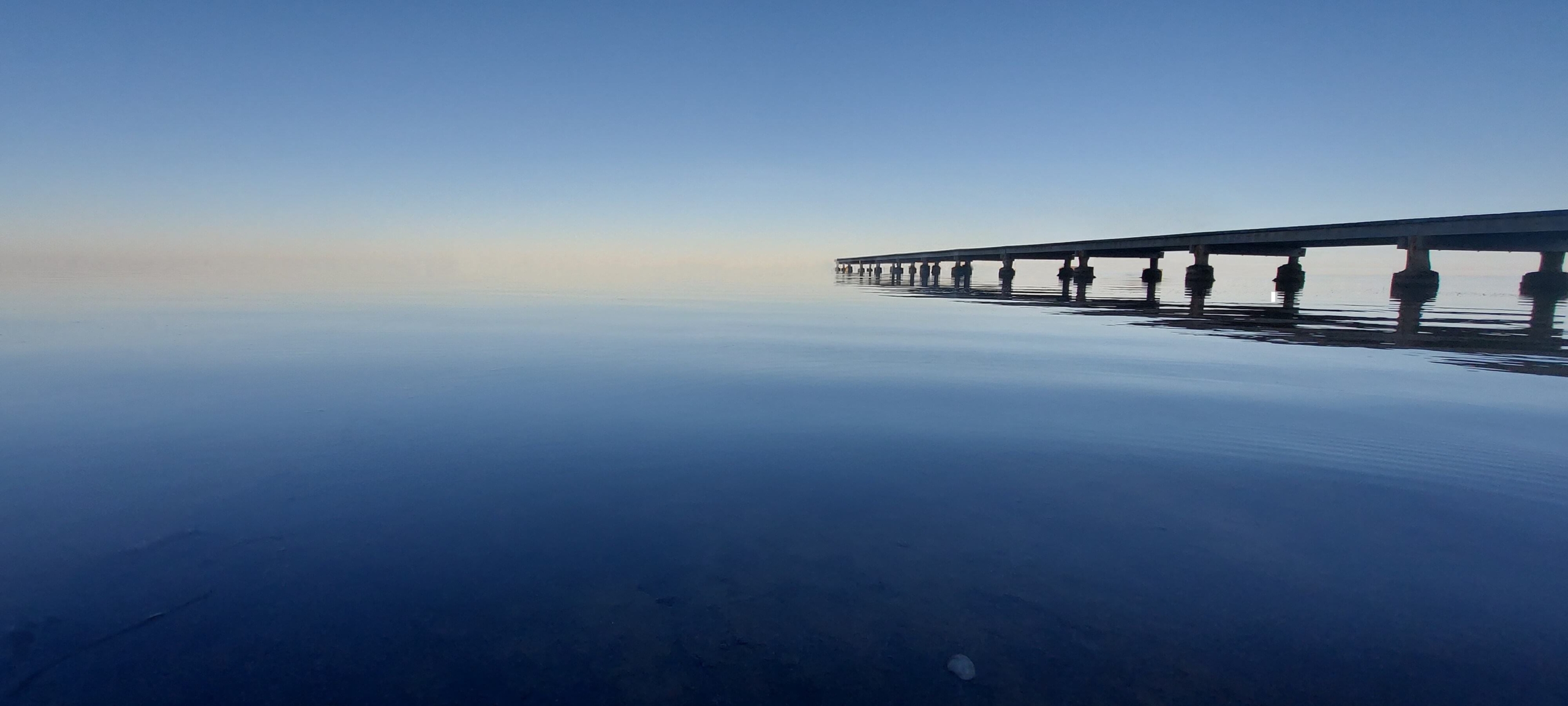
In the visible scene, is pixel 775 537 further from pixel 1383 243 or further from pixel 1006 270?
pixel 1006 270

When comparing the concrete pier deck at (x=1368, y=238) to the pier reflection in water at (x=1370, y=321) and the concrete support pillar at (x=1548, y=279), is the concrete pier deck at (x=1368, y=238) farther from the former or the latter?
the pier reflection in water at (x=1370, y=321)

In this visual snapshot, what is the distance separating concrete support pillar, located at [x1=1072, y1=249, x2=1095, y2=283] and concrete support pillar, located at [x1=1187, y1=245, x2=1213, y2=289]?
11.1 metres

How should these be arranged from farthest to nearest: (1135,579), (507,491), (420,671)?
1. (507,491)
2. (1135,579)
3. (420,671)

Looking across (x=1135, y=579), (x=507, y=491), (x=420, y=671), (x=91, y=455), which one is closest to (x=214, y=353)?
(x=91, y=455)

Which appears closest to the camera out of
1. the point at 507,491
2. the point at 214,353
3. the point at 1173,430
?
the point at 507,491

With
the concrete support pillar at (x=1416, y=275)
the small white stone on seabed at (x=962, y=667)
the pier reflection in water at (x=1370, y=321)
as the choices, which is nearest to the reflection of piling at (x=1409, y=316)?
the pier reflection in water at (x=1370, y=321)

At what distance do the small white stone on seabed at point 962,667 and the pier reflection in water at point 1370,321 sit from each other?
14.1 metres

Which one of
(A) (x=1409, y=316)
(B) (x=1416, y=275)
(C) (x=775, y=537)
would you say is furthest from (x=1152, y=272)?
(C) (x=775, y=537)

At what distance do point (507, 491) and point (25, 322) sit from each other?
21458 millimetres

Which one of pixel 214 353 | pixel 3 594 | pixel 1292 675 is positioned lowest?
pixel 1292 675

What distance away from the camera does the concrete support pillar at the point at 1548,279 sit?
46250 mm

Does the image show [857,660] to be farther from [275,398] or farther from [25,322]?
[25,322]

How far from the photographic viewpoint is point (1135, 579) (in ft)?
12.6

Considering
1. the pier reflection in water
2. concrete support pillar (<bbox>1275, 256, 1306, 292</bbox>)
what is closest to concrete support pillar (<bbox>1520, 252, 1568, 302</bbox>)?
the pier reflection in water
